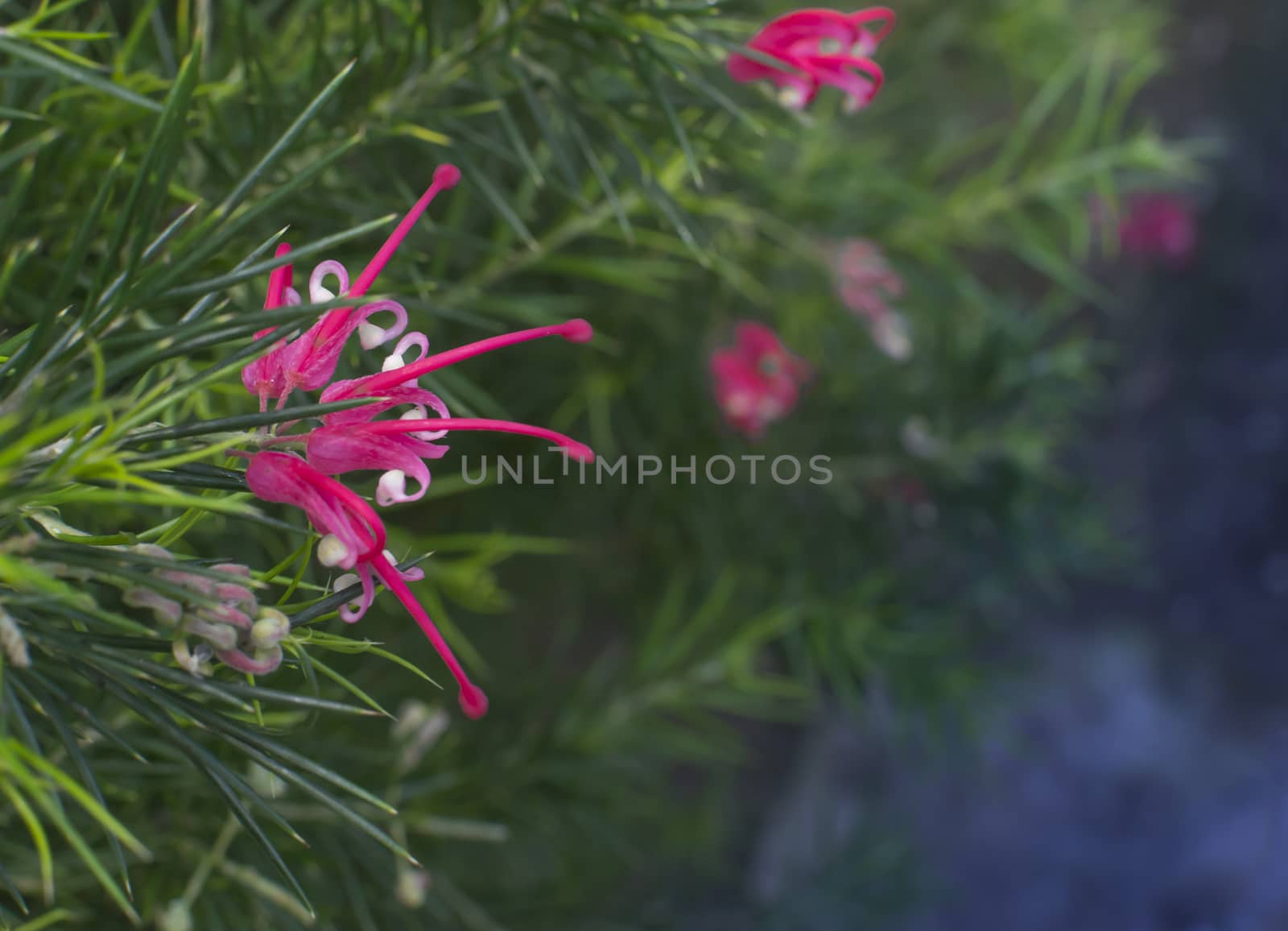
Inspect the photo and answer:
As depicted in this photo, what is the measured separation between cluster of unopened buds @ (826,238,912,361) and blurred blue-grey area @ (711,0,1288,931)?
1.80 ft

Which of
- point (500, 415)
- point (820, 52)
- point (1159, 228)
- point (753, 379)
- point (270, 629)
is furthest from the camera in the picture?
point (1159, 228)

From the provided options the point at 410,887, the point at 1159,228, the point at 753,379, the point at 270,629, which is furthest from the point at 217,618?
the point at 1159,228

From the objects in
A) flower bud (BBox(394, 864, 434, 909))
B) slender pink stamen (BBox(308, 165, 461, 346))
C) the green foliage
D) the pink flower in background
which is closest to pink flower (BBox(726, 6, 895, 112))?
the green foliage

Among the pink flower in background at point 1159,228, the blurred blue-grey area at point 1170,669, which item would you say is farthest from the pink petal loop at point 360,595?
the pink flower in background at point 1159,228

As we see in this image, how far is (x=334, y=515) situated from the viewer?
19cm

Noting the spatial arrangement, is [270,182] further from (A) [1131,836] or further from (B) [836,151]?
(A) [1131,836]

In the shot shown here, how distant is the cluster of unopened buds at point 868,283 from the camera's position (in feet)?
2.22

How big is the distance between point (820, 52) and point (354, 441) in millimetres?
220

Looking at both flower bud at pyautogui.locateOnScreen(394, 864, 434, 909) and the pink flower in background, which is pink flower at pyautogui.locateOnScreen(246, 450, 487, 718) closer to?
flower bud at pyautogui.locateOnScreen(394, 864, 434, 909)

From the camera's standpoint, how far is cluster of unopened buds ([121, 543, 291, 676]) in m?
0.18

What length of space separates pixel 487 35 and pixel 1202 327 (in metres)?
1.15

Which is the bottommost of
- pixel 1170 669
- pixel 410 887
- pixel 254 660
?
pixel 1170 669

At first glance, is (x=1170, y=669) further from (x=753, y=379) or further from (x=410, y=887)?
(x=410, y=887)

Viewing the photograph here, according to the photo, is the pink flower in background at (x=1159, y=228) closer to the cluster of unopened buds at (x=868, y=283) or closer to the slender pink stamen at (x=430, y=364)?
the cluster of unopened buds at (x=868, y=283)
